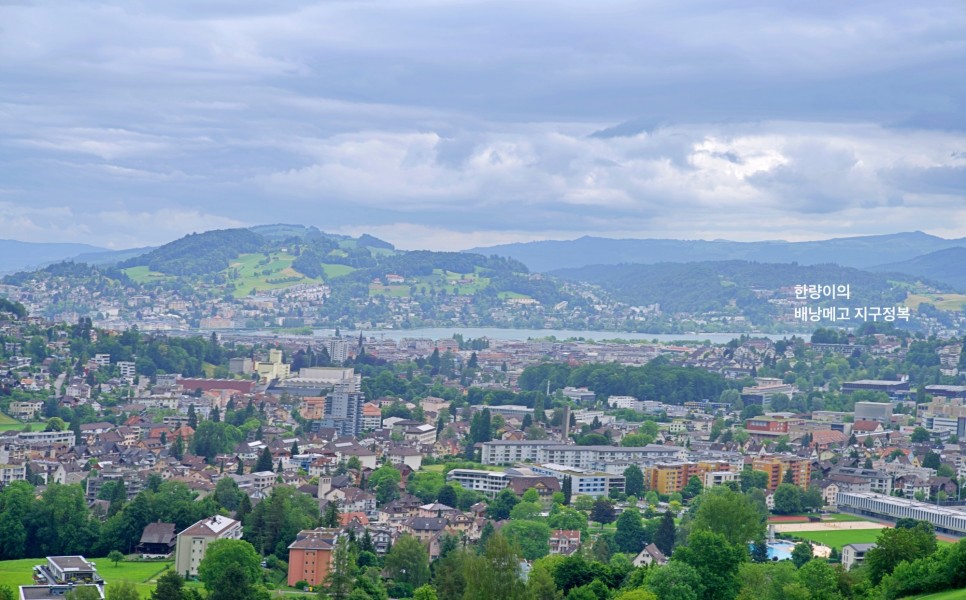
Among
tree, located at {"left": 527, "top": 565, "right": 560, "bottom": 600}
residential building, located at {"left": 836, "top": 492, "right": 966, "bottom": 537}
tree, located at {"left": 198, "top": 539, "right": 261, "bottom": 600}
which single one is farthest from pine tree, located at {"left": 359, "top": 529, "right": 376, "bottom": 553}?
residential building, located at {"left": 836, "top": 492, "right": 966, "bottom": 537}

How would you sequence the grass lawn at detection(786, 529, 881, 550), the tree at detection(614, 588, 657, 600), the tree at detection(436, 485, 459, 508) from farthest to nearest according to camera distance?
the tree at detection(436, 485, 459, 508) < the grass lawn at detection(786, 529, 881, 550) < the tree at detection(614, 588, 657, 600)

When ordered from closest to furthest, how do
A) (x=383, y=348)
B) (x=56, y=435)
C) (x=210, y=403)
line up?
1. (x=56, y=435)
2. (x=210, y=403)
3. (x=383, y=348)

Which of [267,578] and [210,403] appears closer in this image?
[267,578]

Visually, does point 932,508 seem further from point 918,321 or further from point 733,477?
point 918,321

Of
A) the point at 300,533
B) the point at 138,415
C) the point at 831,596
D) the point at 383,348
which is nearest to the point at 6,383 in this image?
the point at 138,415

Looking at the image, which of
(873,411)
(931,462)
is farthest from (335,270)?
(931,462)

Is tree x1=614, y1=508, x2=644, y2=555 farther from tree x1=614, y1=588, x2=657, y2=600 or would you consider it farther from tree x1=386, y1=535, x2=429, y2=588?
tree x1=614, y1=588, x2=657, y2=600
